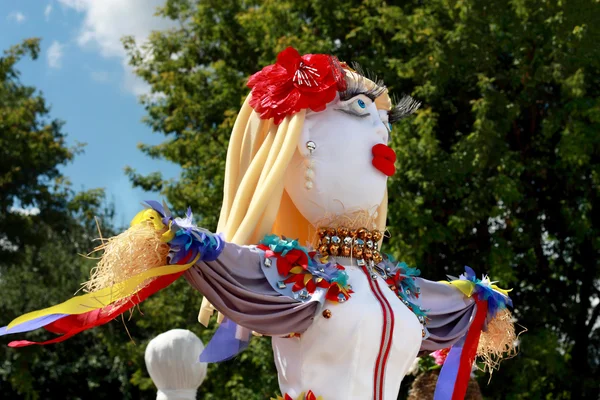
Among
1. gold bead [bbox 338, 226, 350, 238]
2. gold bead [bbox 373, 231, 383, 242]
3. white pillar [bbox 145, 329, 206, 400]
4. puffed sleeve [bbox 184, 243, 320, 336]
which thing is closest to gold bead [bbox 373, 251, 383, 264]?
gold bead [bbox 373, 231, 383, 242]

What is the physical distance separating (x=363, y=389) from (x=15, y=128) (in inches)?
558

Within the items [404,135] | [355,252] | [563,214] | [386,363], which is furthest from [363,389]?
[563,214]

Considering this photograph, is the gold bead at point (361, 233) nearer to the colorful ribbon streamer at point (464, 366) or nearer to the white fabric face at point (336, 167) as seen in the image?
the white fabric face at point (336, 167)

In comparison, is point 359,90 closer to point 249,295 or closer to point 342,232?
point 342,232

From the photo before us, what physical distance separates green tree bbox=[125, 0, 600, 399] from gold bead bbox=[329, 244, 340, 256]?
210 inches

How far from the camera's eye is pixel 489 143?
8.93 m

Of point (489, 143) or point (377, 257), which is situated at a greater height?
point (377, 257)

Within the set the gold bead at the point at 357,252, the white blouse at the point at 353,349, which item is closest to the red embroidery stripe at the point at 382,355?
the white blouse at the point at 353,349

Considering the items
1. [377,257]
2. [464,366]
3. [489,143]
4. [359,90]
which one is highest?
[359,90]

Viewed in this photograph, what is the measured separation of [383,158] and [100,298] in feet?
4.38

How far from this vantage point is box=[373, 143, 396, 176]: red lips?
3.69 metres

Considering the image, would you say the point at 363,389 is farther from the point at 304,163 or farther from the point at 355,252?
the point at 304,163

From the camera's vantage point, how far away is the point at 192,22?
12578mm

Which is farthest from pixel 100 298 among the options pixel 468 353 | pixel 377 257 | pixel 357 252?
pixel 468 353
